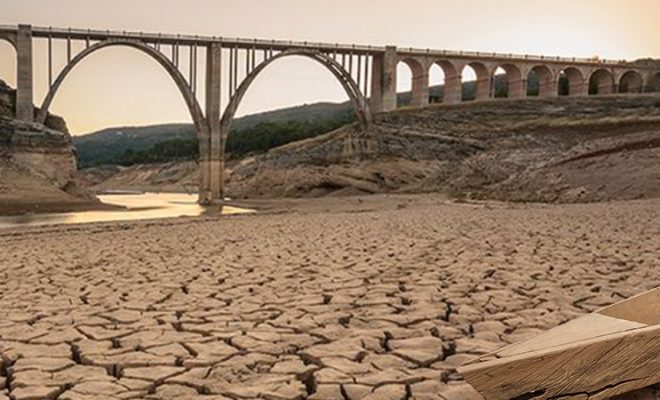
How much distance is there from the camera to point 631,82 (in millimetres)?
58812

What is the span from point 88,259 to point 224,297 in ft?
12.7

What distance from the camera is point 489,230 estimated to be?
1052 centimetres

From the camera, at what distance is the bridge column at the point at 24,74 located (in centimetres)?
3422

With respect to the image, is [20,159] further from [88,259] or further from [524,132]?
[524,132]

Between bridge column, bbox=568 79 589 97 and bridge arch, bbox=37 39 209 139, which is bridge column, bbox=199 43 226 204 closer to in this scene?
bridge arch, bbox=37 39 209 139

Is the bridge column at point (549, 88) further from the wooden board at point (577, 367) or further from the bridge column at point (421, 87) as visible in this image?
the wooden board at point (577, 367)

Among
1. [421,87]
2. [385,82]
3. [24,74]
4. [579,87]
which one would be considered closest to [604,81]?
[579,87]

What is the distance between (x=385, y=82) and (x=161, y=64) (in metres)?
16.4

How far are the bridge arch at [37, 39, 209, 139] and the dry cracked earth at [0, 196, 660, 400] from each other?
2909 centimetres

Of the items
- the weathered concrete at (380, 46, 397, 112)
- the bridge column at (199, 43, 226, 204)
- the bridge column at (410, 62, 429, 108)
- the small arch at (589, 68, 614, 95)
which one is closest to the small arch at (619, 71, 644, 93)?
the small arch at (589, 68, 614, 95)

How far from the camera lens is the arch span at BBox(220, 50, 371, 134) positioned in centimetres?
4166

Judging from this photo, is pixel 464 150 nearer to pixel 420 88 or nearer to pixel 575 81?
pixel 420 88

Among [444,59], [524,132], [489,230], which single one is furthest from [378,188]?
[489,230]

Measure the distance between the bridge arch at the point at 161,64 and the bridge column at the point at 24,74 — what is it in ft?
2.62
